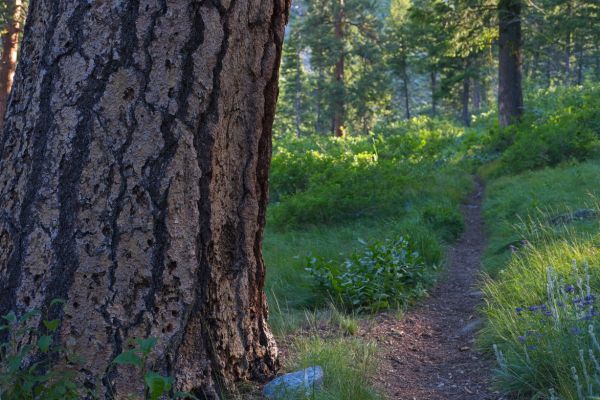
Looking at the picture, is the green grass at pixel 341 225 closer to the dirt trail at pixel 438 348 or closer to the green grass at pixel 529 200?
the dirt trail at pixel 438 348

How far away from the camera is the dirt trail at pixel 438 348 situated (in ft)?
11.1

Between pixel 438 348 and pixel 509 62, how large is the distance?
39.1 feet

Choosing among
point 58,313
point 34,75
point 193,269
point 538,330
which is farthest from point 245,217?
point 538,330

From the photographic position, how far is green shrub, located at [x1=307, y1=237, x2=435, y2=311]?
16.5 feet

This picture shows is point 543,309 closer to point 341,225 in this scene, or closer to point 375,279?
point 375,279

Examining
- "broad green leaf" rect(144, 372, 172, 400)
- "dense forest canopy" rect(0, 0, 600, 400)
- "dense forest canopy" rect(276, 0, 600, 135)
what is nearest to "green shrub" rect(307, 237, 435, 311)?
"dense forest canopy" rect(0, 0, 600, 400)

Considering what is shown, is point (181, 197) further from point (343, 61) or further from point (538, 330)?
point (343, 61)

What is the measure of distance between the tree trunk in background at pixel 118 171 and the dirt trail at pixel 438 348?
1.31m

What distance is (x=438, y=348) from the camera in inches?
166

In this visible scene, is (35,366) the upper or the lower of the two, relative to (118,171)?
lower

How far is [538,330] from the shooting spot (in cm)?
318

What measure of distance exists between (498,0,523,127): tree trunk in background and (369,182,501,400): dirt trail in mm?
9451

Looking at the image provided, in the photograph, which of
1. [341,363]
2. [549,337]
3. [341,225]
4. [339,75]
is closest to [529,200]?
[341,225]

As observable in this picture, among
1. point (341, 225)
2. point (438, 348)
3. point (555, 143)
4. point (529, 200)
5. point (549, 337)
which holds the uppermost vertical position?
point (555, 143)
